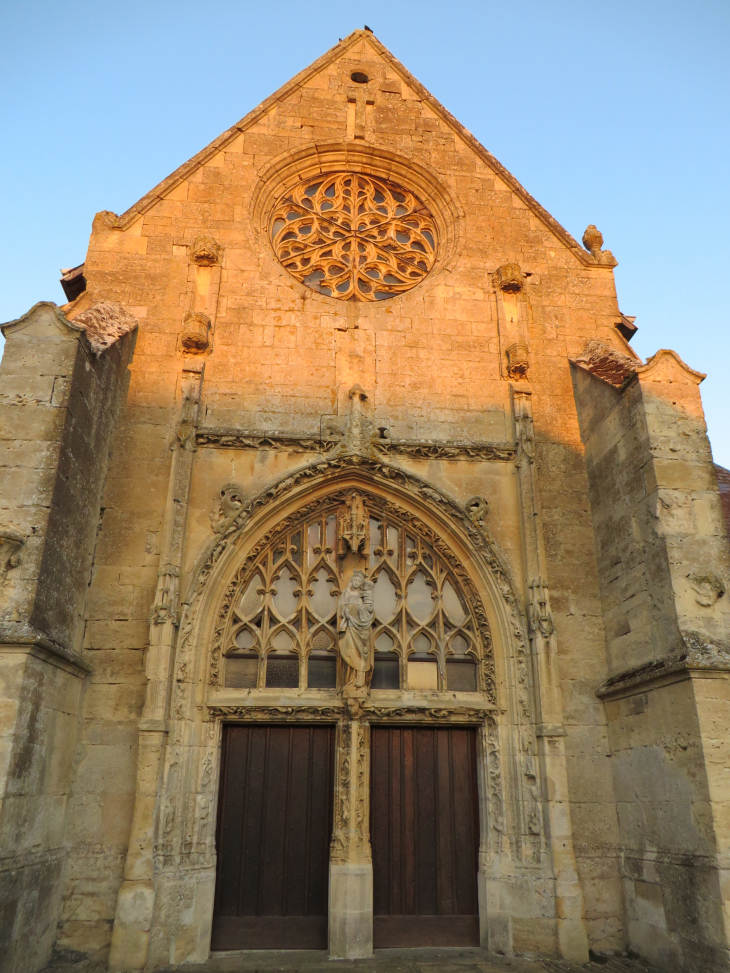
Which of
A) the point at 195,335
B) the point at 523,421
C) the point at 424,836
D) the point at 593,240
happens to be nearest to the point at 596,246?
the point at 593,240

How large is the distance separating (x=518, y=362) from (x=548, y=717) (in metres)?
4.02

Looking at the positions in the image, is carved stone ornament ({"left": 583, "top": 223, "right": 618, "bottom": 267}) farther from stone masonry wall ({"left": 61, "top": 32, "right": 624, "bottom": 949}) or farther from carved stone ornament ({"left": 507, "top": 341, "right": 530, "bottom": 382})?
carved stone ornament ({"left": 507, "top": 341, "right": 530, "bottom": 382})

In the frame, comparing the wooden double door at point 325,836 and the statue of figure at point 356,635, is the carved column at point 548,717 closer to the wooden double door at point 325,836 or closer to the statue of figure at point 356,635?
the wooden double door at point 325,836

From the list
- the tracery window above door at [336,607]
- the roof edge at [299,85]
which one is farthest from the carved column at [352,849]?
the roof edge at [299,85]

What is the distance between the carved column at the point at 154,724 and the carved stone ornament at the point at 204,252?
1.93 meters

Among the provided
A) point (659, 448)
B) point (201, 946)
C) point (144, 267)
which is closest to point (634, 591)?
point (659, 448)

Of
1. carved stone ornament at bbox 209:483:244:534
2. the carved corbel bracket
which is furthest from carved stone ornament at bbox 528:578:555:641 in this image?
carved stone ornament at bbox 209:483:244:534

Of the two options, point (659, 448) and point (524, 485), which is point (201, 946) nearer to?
point (524, 485)

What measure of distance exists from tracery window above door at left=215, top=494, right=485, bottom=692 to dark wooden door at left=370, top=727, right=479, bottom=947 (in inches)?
24.3

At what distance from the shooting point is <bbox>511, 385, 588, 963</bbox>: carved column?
665 centimetres

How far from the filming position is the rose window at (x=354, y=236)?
9617 mm

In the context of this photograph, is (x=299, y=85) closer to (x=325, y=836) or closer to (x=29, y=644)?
(x=29, y=644)

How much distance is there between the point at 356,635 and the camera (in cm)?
733

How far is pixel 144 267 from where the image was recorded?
8953 millimetres
